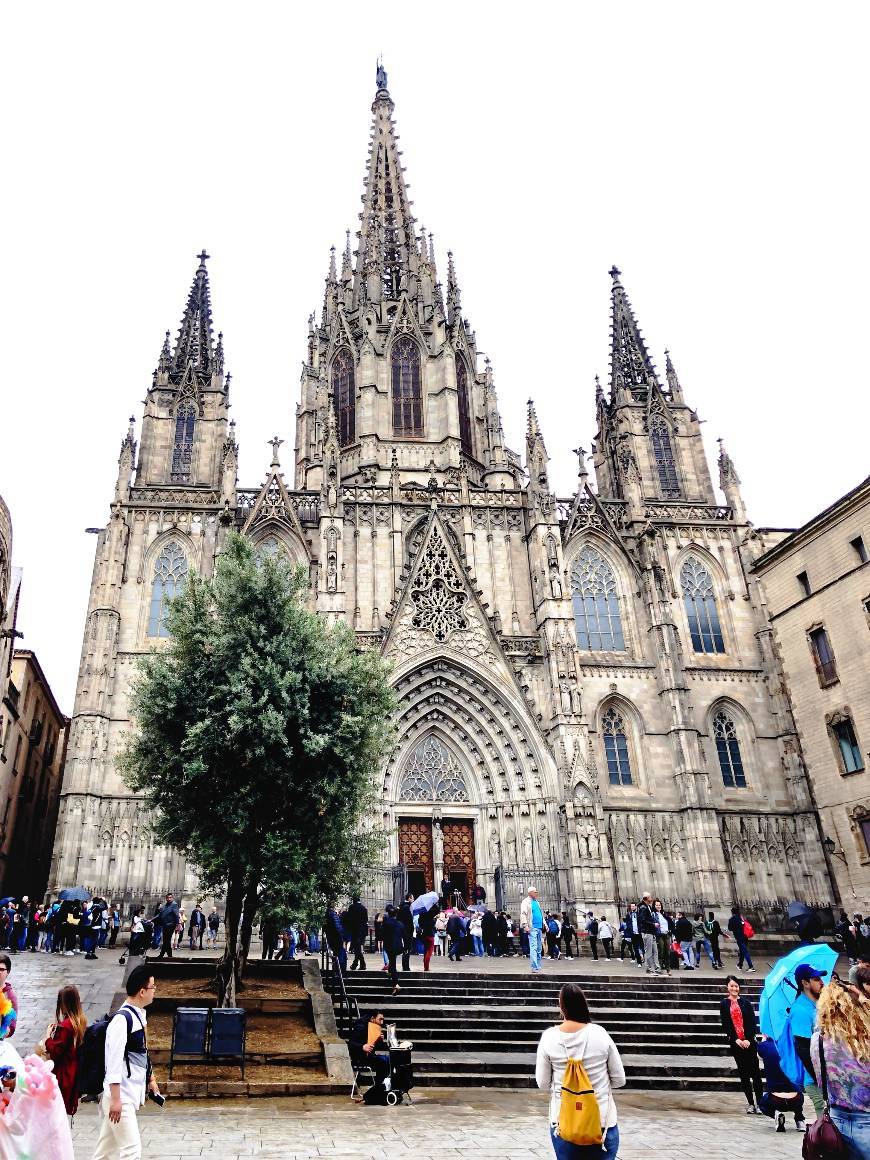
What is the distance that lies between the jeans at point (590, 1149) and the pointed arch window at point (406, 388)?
3838 centimetres

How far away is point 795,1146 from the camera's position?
8789 millimetres

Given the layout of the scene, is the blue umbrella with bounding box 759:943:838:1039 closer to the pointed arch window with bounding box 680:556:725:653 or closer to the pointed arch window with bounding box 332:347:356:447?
the pointed arch window with bounding box 680:556:725:653

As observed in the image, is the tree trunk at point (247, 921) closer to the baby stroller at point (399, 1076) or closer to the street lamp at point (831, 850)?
the baby stroller at point (399, 1076)

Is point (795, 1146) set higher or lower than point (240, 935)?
lower

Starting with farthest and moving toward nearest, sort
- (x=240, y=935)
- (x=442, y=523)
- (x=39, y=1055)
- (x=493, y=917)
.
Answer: (x=442, y=523)
(x=493, y=917)
(x=240, y=935)
(x=39, y=1055)

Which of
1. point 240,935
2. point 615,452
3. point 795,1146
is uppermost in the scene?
point 615,452

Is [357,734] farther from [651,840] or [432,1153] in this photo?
[651,840]

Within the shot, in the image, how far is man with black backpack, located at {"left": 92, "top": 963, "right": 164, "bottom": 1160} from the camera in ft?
18.5

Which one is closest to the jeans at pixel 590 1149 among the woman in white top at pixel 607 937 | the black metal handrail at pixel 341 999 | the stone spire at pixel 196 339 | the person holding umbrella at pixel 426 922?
the black metal handrail at pixel 341 999

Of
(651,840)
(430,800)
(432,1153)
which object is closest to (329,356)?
(430,800)

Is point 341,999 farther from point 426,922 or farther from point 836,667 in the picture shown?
point 836,667

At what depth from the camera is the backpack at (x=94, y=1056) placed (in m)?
6.02

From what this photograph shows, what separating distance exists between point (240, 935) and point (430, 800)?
656 inches

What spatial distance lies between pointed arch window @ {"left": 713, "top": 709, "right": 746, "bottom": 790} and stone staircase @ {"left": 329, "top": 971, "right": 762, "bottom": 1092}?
49.4 feet
